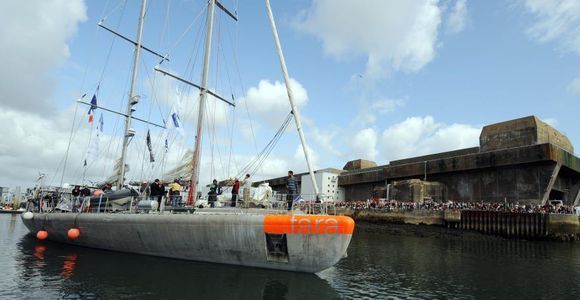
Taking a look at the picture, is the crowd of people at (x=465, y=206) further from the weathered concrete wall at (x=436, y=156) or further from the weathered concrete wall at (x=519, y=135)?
the weathered concrete wall at (x=436, y=156)

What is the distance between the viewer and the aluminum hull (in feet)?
40.3

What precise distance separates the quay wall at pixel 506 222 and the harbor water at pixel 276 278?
11807 millimetres

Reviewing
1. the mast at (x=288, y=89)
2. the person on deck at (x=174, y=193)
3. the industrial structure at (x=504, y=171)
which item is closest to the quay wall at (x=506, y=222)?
the industrial structure at (x=504, y=171)

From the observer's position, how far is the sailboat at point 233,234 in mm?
12258

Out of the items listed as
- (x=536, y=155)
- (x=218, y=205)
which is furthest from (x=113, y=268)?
(x=536, y=155)

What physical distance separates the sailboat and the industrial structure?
30.6m

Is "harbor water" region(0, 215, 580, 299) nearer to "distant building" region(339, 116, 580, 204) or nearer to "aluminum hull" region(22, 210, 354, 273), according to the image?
"aluminum hull" region(22, 210, 354, 273)

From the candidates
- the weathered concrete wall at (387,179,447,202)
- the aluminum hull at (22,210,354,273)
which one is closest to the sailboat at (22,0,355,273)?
the aluminum hull at (22,210,354,273)

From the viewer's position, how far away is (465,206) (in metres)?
37.9

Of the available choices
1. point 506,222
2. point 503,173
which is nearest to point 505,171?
point 503,173

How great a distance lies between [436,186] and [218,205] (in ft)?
114

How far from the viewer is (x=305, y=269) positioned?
1277 centimetres

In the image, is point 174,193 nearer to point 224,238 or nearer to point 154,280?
point 224,238

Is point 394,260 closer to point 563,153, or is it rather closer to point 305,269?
point 305,269
